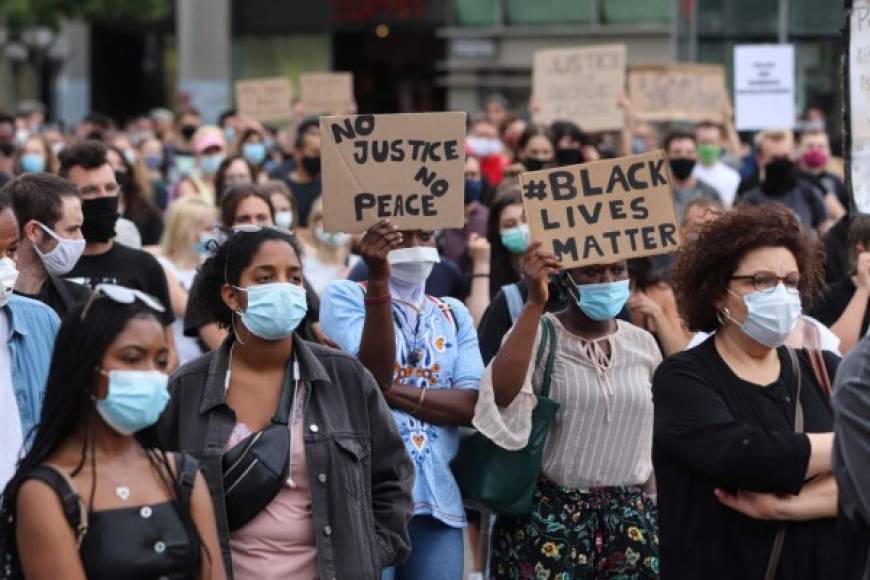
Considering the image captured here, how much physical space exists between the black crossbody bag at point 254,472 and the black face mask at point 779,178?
323 inches

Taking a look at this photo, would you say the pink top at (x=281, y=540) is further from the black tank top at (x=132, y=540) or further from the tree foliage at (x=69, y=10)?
the tree foliage at (x=69, y=10)

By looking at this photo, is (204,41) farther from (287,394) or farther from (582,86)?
(287,394)

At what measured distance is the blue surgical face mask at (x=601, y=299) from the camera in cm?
616

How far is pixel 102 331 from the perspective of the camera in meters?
4.25

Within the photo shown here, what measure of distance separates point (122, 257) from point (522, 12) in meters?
25.1

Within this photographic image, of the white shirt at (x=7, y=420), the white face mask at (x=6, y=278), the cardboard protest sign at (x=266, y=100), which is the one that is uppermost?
the cardboard protest sign at (x=266, y=100)

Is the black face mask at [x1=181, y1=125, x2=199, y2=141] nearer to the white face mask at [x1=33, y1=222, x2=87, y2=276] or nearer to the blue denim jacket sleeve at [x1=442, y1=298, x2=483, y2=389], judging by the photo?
the white face mask at [x1=33, y1=222, x2=87, y2=276]

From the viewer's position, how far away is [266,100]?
18.5m

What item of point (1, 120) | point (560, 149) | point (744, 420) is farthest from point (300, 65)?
point (744, 420)

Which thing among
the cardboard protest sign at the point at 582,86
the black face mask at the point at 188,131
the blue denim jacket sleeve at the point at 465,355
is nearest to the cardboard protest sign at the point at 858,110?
the blue denim jacket sleeve at the point at 465,355

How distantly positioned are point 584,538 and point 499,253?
2225mm

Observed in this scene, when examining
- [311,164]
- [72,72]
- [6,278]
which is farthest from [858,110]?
[72,72]

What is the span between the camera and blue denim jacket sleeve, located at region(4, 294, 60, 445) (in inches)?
222

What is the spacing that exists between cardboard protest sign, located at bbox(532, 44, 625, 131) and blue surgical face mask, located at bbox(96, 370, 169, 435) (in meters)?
11.7
